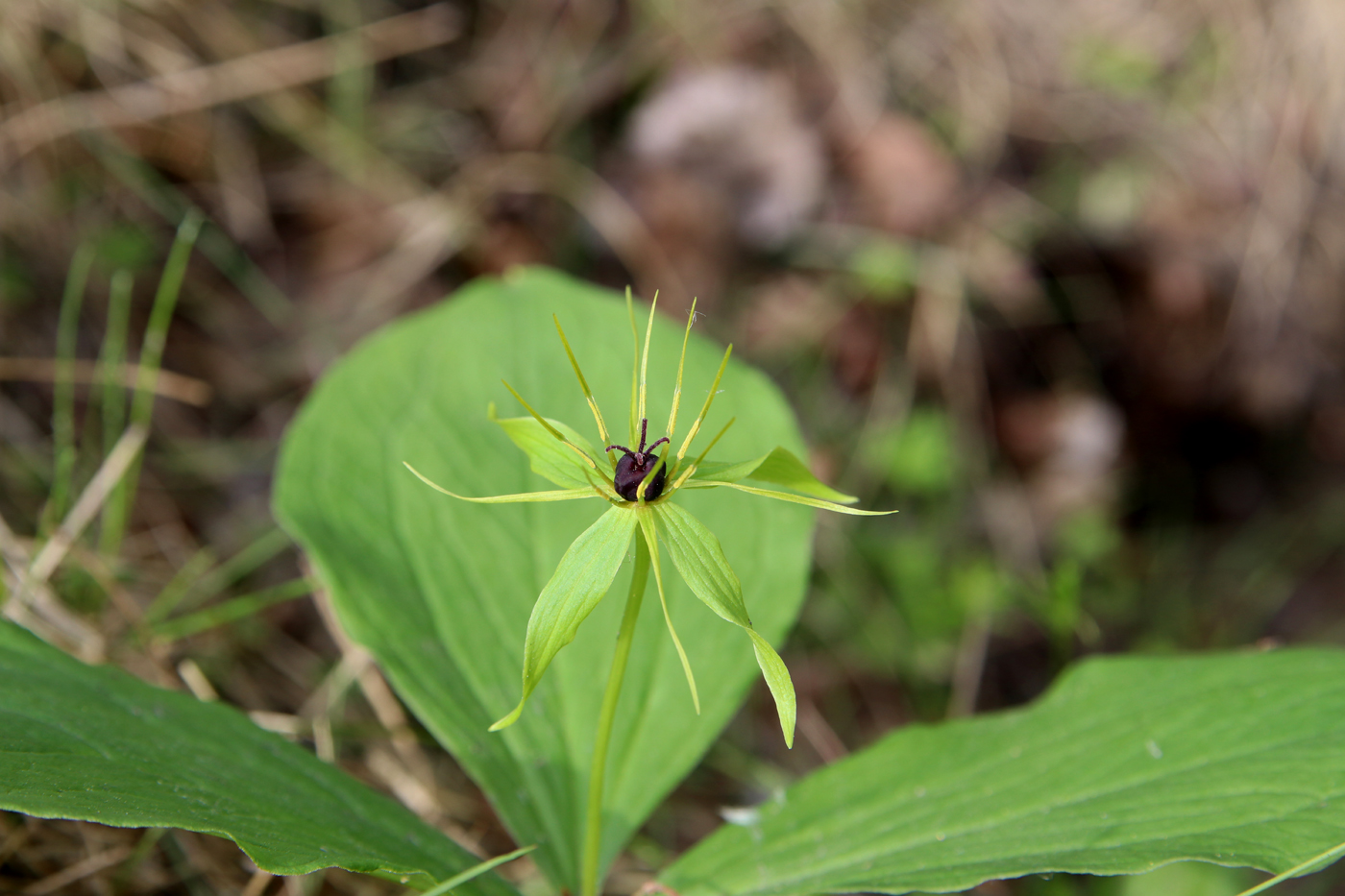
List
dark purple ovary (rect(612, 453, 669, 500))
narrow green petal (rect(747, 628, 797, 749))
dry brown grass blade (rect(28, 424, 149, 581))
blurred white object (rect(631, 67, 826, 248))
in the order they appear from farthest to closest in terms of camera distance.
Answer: blurred white object (rect(631, 67, 826, 248)), dry brown grass blade (rect(28, 424, 149, 581)), dark purple ovary (rect(612, 453, 669, 500)), narrow green petal (rect(747, 628, 797, 749))

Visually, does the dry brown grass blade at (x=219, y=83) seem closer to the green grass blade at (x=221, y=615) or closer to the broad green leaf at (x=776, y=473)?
the green grass blade at (x=221, y=615)

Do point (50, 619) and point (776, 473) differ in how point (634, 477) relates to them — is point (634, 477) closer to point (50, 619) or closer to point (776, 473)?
point (776, 473)

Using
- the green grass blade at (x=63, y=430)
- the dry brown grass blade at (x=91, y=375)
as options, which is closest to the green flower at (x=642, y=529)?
the green grass blade at (x=63, y=430)

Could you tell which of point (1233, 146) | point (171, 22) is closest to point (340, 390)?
point (171, 22)

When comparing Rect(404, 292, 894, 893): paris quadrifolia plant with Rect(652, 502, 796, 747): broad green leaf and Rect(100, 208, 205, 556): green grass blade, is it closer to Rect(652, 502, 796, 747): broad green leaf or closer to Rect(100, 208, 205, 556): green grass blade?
Rect(652, 502, 796, 747): broad green leaf

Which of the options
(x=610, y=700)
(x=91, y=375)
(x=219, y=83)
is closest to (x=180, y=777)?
(x=610, y=700)

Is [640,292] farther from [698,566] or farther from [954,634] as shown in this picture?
[698,566]

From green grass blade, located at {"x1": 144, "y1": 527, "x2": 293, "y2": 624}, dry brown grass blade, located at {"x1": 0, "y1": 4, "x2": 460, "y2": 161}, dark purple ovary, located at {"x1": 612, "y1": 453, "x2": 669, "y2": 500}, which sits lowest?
dark purple ovary, located at {"x1": 612, "y1": 453, "x2": 669, "y2": 500}

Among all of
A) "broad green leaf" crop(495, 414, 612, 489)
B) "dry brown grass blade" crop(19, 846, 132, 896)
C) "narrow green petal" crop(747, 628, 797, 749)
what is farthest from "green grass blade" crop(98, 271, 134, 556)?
"narrow green petal" crop(747, 628, 797, 749)
